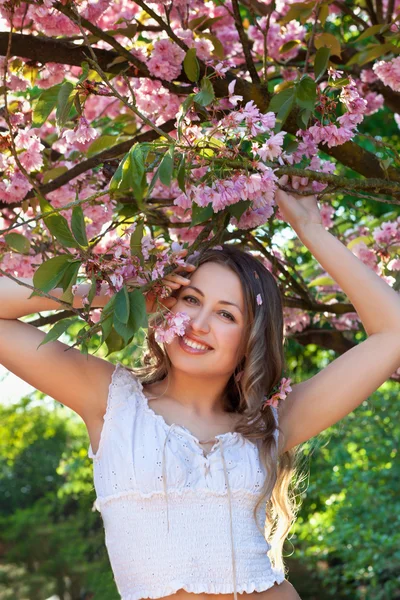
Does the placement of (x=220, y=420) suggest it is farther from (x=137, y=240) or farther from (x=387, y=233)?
(x=387, y=233)

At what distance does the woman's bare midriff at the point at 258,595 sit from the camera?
79.6 inches

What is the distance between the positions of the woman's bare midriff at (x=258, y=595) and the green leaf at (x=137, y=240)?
0.77m

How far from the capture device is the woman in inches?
80.7

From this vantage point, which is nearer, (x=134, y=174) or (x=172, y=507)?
(x=134, y=174)

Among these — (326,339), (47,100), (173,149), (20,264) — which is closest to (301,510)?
(326,339)

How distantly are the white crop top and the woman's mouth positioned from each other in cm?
18

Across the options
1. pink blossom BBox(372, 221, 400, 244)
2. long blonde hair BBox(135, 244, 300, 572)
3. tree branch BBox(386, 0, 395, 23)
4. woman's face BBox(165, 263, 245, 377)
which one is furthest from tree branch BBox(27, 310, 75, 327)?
tree branch BBox(386, 0, 395, 23)

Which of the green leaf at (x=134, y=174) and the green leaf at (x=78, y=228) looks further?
the green leaf at (x=78, y=228)

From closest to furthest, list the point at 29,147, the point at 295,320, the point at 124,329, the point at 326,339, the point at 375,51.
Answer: the point at 124,329
the point at 29,147
the point at 375,51
the point at 295,320
the point at 326,339

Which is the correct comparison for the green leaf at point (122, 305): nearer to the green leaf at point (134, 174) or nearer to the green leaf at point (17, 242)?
the green leaf at point (134, 174)

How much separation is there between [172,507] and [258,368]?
428 mm

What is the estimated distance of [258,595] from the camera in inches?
83.8

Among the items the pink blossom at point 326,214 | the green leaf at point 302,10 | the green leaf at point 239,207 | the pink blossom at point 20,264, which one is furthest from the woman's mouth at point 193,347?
the pink blossom at point 326,214

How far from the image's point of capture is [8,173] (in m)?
2.65
